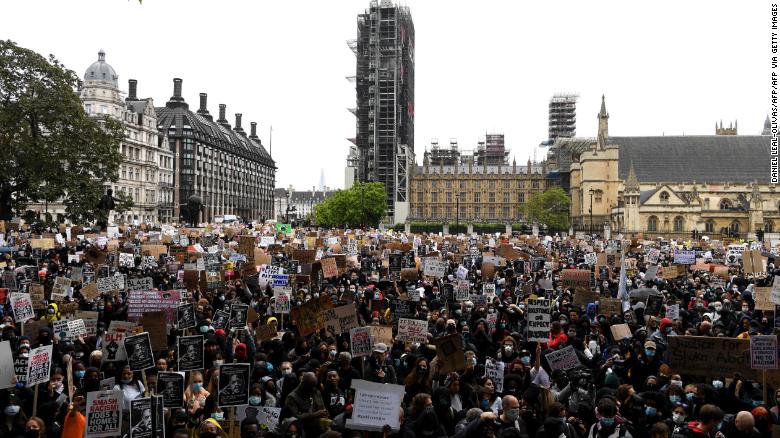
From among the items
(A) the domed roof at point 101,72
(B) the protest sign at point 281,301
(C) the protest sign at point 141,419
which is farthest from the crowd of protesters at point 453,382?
(A) the domed roof at point 101,72

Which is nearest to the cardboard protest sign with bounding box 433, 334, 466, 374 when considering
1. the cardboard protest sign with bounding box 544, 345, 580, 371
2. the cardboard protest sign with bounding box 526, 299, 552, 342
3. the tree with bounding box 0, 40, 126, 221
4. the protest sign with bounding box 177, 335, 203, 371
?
the cardboard protest sign with bounding box 544, 345, 580, 371

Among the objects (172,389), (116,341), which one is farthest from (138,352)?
(116,341)

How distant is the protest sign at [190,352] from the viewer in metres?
9.04

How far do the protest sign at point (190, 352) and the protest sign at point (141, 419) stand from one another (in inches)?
63.3

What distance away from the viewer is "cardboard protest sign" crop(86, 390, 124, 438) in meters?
7.35

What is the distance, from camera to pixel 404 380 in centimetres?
952

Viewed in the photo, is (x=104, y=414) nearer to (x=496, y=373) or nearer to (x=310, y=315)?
(x=496, y=373)

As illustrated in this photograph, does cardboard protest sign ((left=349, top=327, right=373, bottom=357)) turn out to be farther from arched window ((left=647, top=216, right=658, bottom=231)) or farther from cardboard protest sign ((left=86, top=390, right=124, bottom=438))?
arched window ((left=647, top=216, right=658, bottom=231))

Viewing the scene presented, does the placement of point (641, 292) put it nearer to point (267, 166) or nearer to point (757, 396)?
point (757, 396)

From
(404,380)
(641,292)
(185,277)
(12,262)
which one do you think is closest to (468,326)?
(404,380)

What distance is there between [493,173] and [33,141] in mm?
92267

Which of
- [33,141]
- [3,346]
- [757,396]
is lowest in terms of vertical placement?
[757,396]

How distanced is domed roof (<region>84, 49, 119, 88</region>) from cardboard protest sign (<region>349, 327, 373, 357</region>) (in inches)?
2990

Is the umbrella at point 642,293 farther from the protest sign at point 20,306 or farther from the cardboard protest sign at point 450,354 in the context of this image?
the protest sign at point 20,306
